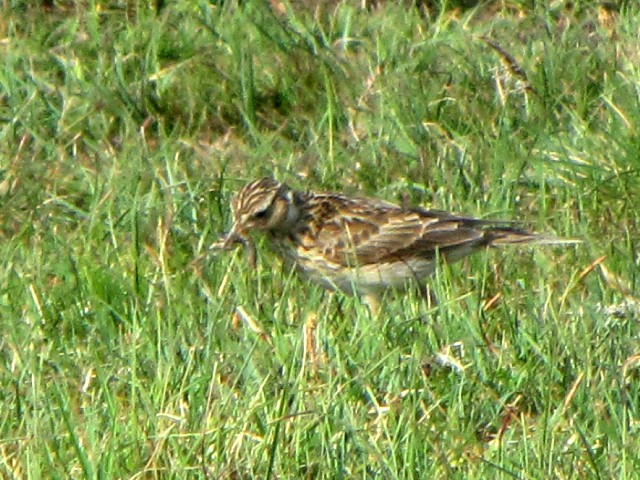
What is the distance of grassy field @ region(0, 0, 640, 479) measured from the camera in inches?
214

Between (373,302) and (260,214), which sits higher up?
(260,214)

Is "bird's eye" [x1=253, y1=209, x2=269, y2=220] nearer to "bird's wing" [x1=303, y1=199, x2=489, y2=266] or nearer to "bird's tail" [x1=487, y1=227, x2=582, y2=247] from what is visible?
"bird's wing" [x1=303, y1=199, x2=489, y2=266]

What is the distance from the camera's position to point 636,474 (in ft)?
16.8

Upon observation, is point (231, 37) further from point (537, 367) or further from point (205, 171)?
point (537, 367)

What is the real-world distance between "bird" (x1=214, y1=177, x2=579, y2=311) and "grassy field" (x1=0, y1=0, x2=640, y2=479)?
0.14 meters

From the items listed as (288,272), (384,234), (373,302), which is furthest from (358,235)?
(373,302)

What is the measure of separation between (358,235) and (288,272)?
49 centimetres

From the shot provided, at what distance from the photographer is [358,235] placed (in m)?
8.01

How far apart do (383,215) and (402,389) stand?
2134 millimetres

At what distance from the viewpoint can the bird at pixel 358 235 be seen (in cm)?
759

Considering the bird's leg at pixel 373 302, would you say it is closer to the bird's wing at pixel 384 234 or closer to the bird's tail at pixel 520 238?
the bird's wing at pixel 384 234

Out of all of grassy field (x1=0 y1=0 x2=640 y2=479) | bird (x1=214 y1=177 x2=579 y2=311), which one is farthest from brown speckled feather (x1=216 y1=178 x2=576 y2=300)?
grassy field (x1=0 y1=0 x2=640 y2=479)

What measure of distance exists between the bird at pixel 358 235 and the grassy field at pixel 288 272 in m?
0.14

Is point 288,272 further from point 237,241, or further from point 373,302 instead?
point 373,302
